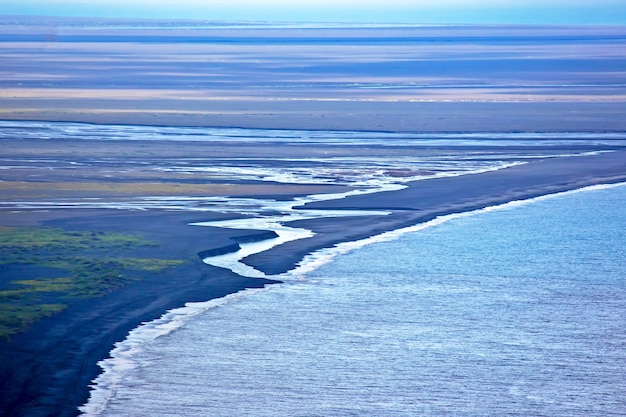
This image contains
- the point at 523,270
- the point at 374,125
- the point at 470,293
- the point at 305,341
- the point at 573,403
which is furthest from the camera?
the point at 374,125

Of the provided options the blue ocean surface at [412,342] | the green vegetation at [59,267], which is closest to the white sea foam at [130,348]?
the blue ocean surface at [412,342]

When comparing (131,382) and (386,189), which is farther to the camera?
(386,189)

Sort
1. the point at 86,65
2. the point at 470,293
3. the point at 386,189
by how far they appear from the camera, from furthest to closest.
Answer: the point at 86,65 → the point at 386,189 → the point at 470,293

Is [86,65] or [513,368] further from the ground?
[86,65]

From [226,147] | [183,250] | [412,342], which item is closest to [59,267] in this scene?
[183,250]

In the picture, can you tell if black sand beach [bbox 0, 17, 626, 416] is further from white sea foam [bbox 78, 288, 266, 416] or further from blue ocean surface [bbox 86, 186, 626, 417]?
blue ocean surface [bbox 86, 186, 626, 417]

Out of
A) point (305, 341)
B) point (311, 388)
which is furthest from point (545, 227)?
point (311, 388)

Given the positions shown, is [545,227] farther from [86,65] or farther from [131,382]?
[86,65]
